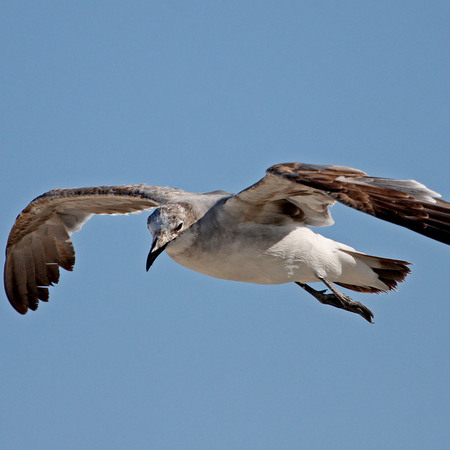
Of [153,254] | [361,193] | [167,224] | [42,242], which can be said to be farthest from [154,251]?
[42,242]

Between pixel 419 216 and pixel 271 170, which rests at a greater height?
pixel 271 170

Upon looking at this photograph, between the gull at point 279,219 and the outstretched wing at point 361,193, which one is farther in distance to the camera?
the gull at point 279,219

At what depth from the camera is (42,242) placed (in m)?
14.9

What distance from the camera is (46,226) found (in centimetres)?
1480

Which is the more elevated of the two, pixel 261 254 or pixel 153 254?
pixel 261 254

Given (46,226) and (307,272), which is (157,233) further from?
(46,226)

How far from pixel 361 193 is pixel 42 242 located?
7184mm

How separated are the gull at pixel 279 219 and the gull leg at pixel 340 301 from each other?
0.01 meters

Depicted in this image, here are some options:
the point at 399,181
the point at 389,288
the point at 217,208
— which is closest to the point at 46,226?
the point at 217,208

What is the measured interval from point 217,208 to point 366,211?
2550mm

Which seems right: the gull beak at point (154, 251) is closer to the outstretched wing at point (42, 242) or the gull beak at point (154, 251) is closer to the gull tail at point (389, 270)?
the gull tail at point (389, 270)

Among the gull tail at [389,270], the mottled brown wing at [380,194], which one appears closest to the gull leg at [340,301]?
the gull tail at [389,270]

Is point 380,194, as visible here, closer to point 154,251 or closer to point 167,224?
point 167,224

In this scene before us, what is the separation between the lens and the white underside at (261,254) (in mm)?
10844
